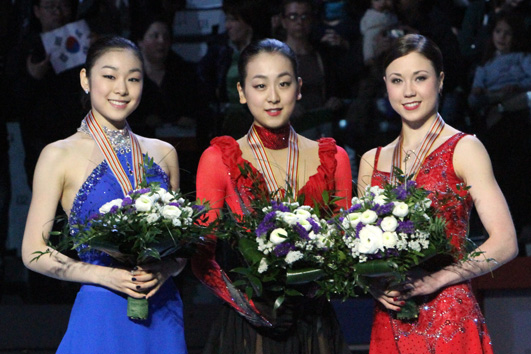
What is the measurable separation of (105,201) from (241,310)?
1.99ft

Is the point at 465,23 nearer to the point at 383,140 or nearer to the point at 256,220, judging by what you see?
the point at 383,140

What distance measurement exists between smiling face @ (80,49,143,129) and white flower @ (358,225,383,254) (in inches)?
38.7

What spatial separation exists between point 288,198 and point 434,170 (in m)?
0.52

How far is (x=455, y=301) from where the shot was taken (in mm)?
2549

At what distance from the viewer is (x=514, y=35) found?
17.0 feet

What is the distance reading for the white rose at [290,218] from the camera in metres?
2.27

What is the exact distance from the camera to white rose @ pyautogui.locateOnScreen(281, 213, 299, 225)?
227 centimetres

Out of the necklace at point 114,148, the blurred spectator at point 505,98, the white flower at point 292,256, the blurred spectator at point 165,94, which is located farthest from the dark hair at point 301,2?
the white flower at point 292,256

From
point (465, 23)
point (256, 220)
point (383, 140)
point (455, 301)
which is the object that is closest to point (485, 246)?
point (455, 301)

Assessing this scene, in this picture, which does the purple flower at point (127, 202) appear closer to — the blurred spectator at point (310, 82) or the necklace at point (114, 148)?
the necklace at point (114, 148)

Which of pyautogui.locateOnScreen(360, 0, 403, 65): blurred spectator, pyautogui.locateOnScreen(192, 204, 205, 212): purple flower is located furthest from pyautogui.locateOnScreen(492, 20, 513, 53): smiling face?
pyautogui.locateOnScreen(192, 204, 205, 212): purple flower

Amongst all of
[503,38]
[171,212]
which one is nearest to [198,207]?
[171,212]

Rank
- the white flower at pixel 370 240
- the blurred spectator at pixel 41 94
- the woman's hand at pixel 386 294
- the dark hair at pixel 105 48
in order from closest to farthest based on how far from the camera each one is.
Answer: the white flower at pixel 370 240, the woman's hand at pixel 386 294, the dark hair at pixel 105 48, the blurred spectator at pixel 41 94

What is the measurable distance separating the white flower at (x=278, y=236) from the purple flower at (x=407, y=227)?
1.07 ft
